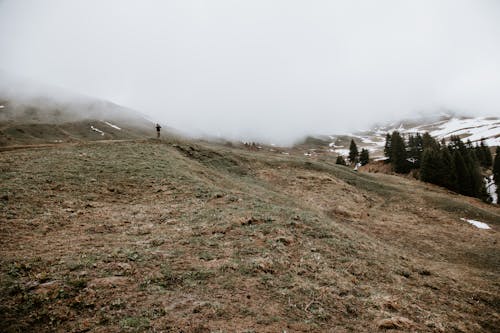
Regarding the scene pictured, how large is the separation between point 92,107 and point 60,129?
83355 mm

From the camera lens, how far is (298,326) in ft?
28.9

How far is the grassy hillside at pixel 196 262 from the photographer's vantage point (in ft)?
29.0

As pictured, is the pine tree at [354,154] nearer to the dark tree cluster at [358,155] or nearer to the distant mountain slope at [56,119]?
the dark tree cluster at [358,155]

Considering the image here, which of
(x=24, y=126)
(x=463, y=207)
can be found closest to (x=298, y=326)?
(x=463, y=207)

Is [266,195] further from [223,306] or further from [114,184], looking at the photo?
[223,306]

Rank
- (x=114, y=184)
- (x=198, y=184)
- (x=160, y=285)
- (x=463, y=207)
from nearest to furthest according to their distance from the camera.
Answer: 1. (x=160, y=285)
2. (x=114, y=184)
3. (x=198, y=184)
4. (x=463, y=207)

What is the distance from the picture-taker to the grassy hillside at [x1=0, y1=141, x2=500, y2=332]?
884 centimetres

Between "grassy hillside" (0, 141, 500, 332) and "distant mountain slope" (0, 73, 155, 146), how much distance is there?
67.1 meters

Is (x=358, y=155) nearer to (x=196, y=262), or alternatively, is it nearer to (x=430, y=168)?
(x=430, y=168)

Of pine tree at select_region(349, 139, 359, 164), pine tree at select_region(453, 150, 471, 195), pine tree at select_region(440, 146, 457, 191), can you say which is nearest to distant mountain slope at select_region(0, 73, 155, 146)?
pine tree at select_region(349, 139, 359, 164)

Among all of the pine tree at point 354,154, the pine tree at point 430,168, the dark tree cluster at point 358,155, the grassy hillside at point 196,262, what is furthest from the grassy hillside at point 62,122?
the pine tree at point 430,168

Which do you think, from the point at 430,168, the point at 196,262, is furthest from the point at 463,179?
the point at 196,262

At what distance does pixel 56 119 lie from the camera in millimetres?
133500

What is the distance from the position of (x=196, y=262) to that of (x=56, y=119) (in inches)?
6178
